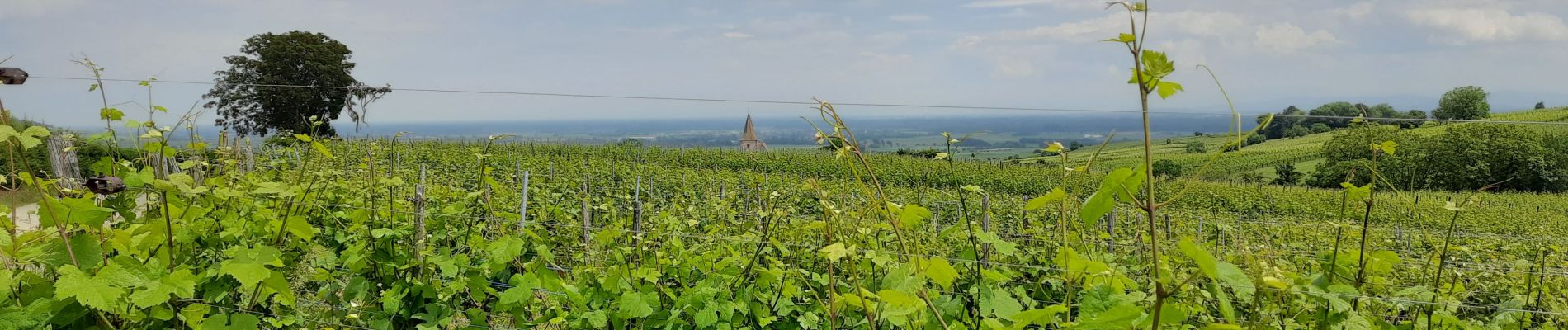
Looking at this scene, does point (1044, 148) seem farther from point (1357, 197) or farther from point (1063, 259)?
point (1357, 197)

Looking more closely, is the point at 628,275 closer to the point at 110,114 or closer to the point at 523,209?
the point at 110,114

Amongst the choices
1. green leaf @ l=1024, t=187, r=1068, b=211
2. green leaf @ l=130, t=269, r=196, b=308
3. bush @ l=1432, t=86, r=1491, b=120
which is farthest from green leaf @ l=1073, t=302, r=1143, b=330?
bush @ l=1432, t=86, r=1491, b=120

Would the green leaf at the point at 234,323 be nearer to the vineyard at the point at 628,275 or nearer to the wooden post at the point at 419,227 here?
the vineyard at the point at 628,275

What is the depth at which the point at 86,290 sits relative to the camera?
1470 mm

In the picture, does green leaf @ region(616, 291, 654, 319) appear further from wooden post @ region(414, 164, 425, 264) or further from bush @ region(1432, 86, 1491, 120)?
bush @ region(1432, 86, 1491, 120)

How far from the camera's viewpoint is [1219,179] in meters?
28.2

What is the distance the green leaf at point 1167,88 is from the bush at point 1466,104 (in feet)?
226

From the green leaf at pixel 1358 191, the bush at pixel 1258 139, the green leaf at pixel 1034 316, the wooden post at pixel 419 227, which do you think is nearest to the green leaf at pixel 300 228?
the wooden post at pixel 419 227

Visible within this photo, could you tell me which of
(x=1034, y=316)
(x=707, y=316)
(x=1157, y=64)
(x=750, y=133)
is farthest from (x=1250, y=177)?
(x=1157, y=64)

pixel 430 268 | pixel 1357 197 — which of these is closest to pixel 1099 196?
pixel 1357 197

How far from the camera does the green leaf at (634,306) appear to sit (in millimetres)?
1841

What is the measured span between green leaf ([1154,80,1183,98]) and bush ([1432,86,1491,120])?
68998mm

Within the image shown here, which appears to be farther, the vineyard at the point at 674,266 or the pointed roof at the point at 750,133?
the pointed roof at the point at 750,133

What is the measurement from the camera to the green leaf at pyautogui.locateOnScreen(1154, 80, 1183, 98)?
0.83 meters
